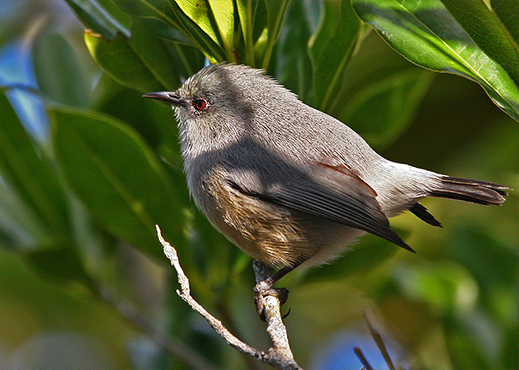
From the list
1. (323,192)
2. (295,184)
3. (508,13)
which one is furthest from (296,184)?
(508,13)

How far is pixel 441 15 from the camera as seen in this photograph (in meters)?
2.15

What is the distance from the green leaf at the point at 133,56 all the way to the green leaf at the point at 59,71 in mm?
648

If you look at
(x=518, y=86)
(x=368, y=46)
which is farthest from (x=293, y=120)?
(x=368, y=46)

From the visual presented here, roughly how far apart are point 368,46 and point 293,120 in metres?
2.03

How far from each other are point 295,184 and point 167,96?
0.85 metres

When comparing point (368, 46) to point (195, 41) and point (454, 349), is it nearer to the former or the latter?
point (195, 41)

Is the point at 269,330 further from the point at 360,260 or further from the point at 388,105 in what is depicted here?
the point at 388,105

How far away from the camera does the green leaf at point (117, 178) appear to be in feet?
8.03

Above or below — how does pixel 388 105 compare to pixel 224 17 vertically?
below

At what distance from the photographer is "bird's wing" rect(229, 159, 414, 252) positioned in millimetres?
2672

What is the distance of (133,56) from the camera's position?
264 centimetres

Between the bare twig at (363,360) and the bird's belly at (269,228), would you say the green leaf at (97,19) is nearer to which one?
the bird's belly at (269,228)

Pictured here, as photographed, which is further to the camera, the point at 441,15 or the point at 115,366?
the point at 115,366

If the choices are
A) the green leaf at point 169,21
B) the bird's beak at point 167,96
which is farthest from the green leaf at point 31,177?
the green leaf at point 169,21
